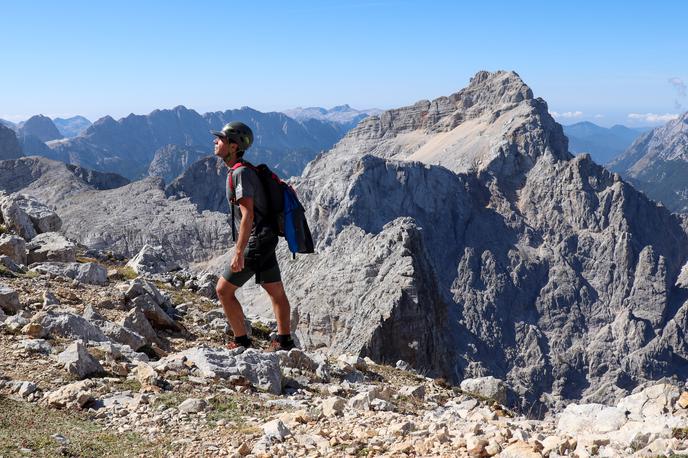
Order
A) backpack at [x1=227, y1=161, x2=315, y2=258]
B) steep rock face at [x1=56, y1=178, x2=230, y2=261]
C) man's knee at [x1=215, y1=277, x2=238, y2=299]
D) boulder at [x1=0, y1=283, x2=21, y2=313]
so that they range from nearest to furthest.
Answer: backpack at [x1=227, y1=161, x2=315, y2=258] < man's knee at [x1=215, y1=277, x2=238, y2=299] < boulder at [x1=0, y1=283, x2=21, y2=313] < steep rock face at [x1=56, y1=178, x2=230, y2=261]

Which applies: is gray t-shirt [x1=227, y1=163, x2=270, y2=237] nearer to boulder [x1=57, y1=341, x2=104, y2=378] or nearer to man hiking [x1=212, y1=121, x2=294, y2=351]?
man hiking [x1=212, y1=121, x2=294, y2=351]

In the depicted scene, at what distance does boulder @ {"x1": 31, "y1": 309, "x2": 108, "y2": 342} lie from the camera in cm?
1213

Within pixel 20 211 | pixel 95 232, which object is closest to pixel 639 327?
pixel 95 232

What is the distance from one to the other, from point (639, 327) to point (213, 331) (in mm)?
Answer: 189950

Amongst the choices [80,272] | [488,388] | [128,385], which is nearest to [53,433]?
[128,385]

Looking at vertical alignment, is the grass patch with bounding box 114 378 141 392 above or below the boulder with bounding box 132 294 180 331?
above

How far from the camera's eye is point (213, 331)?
16.4 metres

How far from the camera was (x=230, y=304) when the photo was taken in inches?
473

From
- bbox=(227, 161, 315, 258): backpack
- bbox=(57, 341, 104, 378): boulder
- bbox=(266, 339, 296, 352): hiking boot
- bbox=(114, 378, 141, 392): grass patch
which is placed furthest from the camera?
bbox=(266, 339, 296, 352): hiking boot

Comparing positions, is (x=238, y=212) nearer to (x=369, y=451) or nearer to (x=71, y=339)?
(x=71, y=339)

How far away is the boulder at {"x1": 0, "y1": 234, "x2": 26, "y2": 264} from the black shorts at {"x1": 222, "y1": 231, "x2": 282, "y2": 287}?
1160 cm

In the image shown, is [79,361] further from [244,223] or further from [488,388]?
[488,388]

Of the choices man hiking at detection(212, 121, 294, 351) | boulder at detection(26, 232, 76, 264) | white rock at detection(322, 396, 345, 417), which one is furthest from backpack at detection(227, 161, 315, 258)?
boulder at detection(26, 232, 76, 264)

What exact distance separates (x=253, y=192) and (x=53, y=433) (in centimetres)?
500
